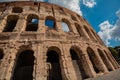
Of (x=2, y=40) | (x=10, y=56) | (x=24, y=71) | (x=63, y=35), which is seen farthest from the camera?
(x=63, y=35)

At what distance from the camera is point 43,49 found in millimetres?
10609

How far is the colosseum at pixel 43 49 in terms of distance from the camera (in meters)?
9.77

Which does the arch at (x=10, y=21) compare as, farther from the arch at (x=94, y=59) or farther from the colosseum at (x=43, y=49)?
the arch at (x=94, y=59)

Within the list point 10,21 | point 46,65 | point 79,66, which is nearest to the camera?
point 46,65

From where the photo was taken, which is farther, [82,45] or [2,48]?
[82,45]

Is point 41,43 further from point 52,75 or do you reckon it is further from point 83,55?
point 83,55

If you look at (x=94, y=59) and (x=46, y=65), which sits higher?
(x=94, y=59)

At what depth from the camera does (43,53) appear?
33.9 feet

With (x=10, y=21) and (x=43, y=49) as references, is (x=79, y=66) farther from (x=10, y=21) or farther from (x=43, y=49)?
(x=10, y=21)

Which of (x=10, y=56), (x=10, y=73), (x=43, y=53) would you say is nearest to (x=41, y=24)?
(x=43, y=53)

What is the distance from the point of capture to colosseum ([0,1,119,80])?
9773 millimetres

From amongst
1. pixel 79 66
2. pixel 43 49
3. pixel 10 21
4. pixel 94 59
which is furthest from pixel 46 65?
pixel 10 21

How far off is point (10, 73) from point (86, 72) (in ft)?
19.4

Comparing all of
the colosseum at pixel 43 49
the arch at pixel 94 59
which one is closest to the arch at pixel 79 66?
the colosseum at pixel 43 49
